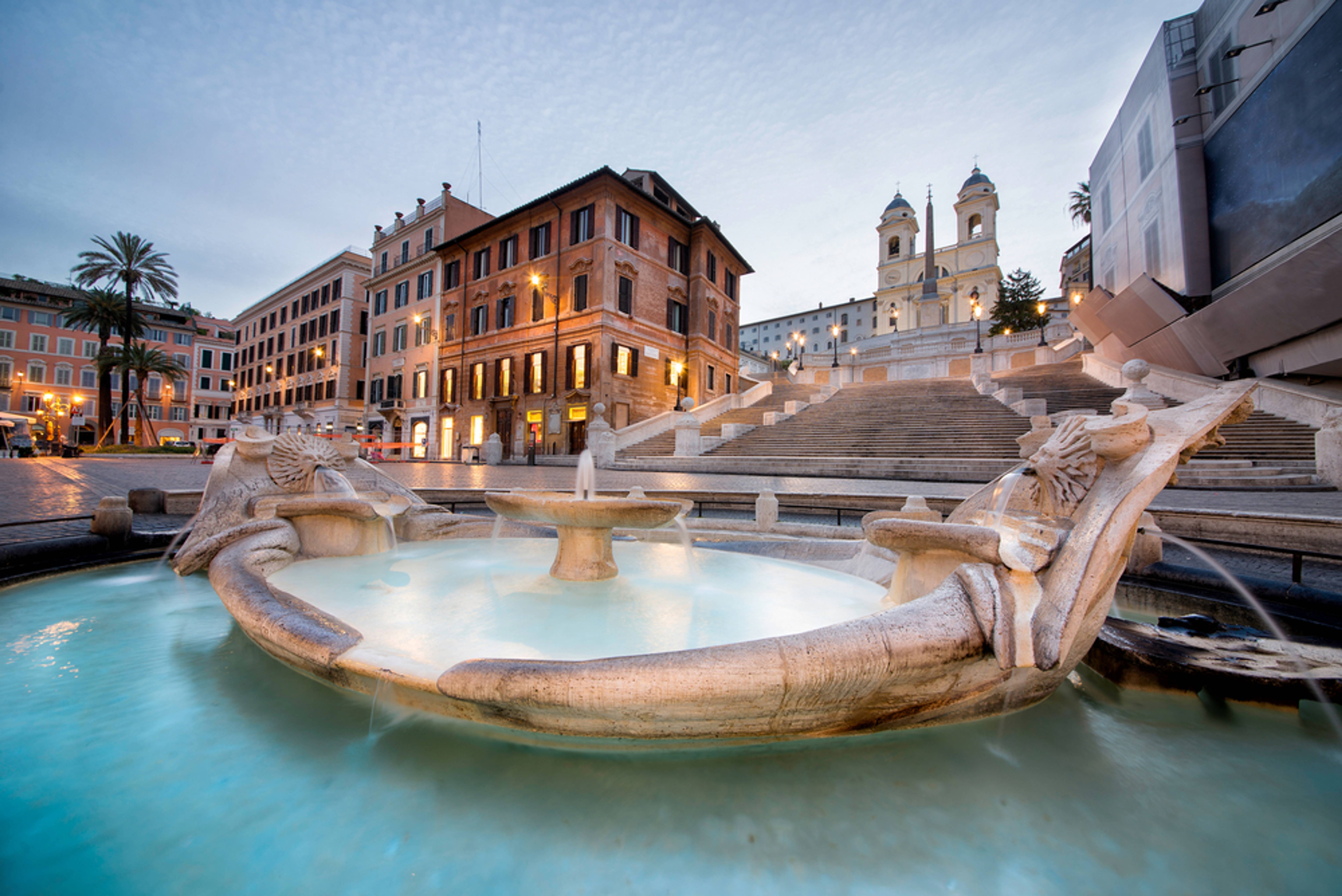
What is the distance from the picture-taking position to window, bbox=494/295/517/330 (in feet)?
97.1

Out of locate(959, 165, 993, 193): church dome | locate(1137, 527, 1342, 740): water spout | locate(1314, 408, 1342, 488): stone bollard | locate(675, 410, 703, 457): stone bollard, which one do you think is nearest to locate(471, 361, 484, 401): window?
locate(675, 410, 703, 457): stone bollard

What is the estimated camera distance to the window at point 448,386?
31.8 meters

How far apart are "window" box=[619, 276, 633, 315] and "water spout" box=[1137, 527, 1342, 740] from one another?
25.6 m

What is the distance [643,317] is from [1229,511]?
83.6ft

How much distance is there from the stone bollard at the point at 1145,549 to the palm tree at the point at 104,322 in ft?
164

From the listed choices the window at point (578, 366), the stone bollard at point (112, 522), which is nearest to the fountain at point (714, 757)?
the stone bollard at point (112, 522)

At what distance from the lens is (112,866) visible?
1.50m

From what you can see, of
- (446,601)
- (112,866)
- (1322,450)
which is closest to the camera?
(112,866)

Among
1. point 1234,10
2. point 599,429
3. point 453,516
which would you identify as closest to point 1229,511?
point 453,516

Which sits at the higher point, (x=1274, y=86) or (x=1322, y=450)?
(x=1274, y=86)

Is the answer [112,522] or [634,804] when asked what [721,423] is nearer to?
[112,522]

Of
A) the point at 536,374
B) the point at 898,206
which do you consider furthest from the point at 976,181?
the point at 536,374

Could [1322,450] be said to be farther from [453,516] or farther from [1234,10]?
[1234,10]

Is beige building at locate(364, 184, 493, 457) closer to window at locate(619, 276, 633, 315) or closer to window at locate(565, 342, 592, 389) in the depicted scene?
window at locate(565, 342, 592, 389)
